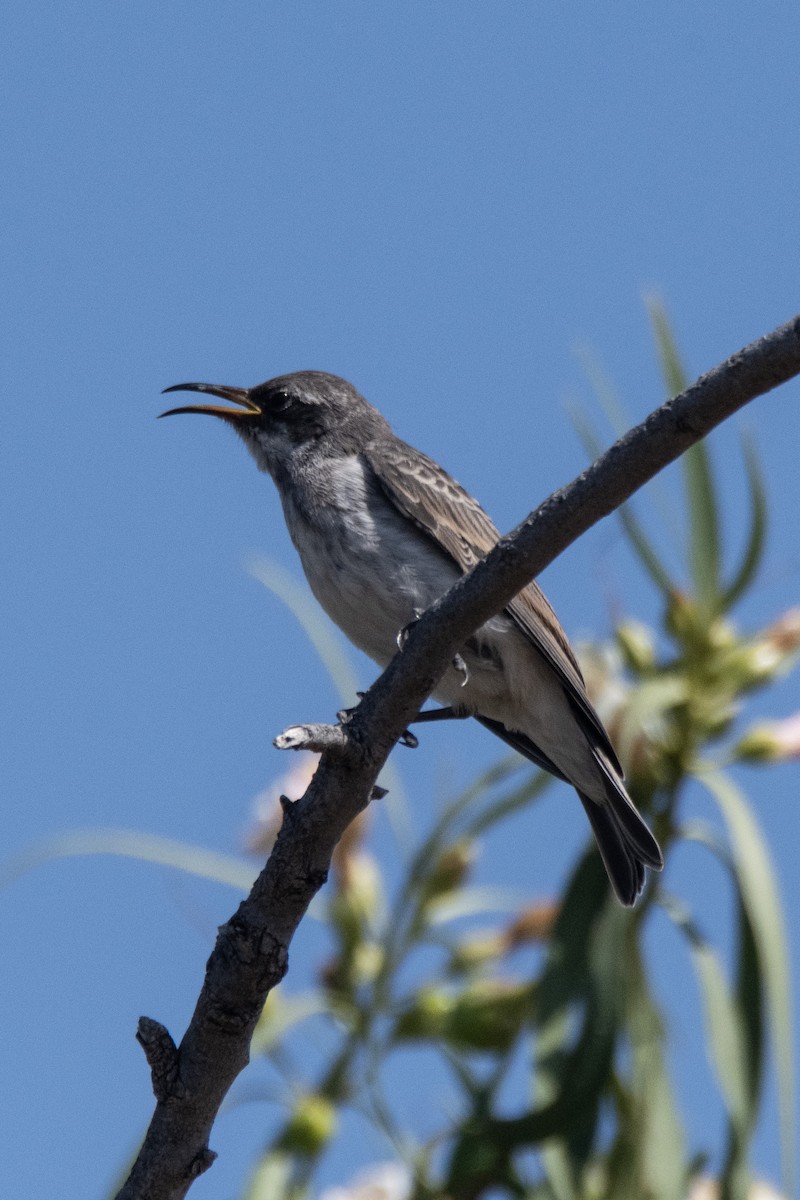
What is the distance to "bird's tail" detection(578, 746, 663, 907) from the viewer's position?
6.27 meters

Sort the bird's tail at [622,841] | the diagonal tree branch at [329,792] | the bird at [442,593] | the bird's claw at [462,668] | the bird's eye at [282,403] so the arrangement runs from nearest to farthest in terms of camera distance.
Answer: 1. the diagonal tree branch at [329,792]
2. the bird's claw at [462,668]
3. the bird at [442,593]
4. the bird's tail at [622,841]
5. the bird's eye at [282,403]

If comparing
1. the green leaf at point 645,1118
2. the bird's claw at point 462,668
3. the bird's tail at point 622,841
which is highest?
the bird's claw at point 462,668

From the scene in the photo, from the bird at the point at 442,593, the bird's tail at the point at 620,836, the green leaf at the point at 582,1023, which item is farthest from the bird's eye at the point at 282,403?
the green leaf at the point at 582,1023

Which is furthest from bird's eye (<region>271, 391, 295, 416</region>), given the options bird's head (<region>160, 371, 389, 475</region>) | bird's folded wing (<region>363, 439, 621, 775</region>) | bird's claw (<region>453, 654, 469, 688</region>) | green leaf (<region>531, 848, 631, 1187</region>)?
green leaf (<region>531, 848, 631, 1187</region>)

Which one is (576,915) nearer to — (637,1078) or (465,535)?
(637,1078)

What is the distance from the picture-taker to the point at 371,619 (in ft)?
20.2

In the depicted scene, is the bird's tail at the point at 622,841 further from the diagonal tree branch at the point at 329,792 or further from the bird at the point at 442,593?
the diagonal tree branch at the point at 329,792

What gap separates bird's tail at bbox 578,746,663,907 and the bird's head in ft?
6.03

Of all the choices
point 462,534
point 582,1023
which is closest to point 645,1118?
point 582,1023

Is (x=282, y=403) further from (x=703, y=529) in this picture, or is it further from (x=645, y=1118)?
(x=645, y=1118)

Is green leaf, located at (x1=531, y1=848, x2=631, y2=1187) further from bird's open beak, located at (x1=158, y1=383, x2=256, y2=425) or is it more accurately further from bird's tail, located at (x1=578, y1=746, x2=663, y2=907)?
bird's open beak, located at (x1=158, y1=383, x2=256, y2=425)

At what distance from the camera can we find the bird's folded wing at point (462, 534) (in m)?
6.29

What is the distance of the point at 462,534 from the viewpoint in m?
6.41

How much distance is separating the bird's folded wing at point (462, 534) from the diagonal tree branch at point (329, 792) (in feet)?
6.29
